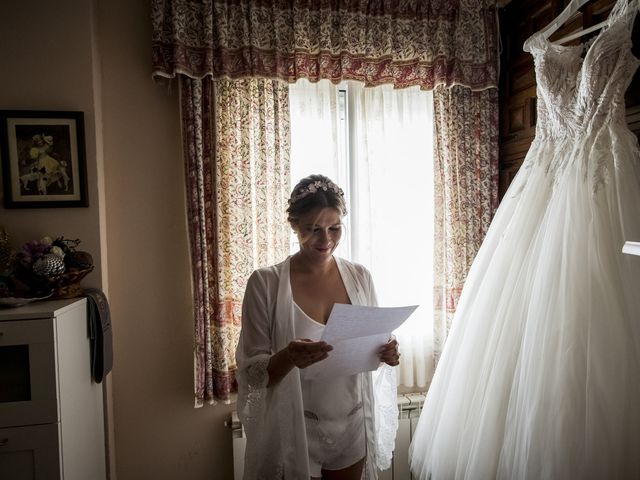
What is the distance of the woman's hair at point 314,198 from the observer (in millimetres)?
1263

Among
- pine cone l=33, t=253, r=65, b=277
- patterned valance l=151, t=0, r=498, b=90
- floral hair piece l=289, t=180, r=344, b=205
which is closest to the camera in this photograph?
floral hair piece l=289, t=180, r=344, b=205

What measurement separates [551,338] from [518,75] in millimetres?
1460

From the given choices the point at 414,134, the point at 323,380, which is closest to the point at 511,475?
the point at 323,380

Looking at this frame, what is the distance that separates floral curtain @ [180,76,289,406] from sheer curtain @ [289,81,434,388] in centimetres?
18

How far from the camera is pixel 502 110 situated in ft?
6.98

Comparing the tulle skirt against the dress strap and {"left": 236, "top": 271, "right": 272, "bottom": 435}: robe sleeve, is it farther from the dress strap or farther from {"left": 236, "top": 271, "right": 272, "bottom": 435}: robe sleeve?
{"left": 236, "top": 271, "right": 272, "bottom": 435}: robe sleeve

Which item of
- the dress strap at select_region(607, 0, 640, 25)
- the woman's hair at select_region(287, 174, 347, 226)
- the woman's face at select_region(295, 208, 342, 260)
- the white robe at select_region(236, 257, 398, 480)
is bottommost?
the white robe at select_region(236, 257, 398, 480)

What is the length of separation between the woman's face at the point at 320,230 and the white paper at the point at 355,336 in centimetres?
28

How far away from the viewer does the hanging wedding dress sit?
1044 mm

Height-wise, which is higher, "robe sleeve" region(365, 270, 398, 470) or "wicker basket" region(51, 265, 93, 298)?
"wicker basket" region(51, 265, 93, 298)

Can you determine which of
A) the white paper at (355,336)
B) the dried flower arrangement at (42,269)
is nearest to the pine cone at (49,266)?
the dried flower arrangement at (42,269)

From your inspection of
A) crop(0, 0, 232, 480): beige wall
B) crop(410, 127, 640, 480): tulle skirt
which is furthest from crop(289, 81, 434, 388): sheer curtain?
crop(0, 0, 232, 480): beige wall

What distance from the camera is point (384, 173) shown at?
2086 mm

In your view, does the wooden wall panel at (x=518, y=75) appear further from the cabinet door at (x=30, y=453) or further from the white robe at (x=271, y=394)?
the cabinet door at (x=30, y=453)
